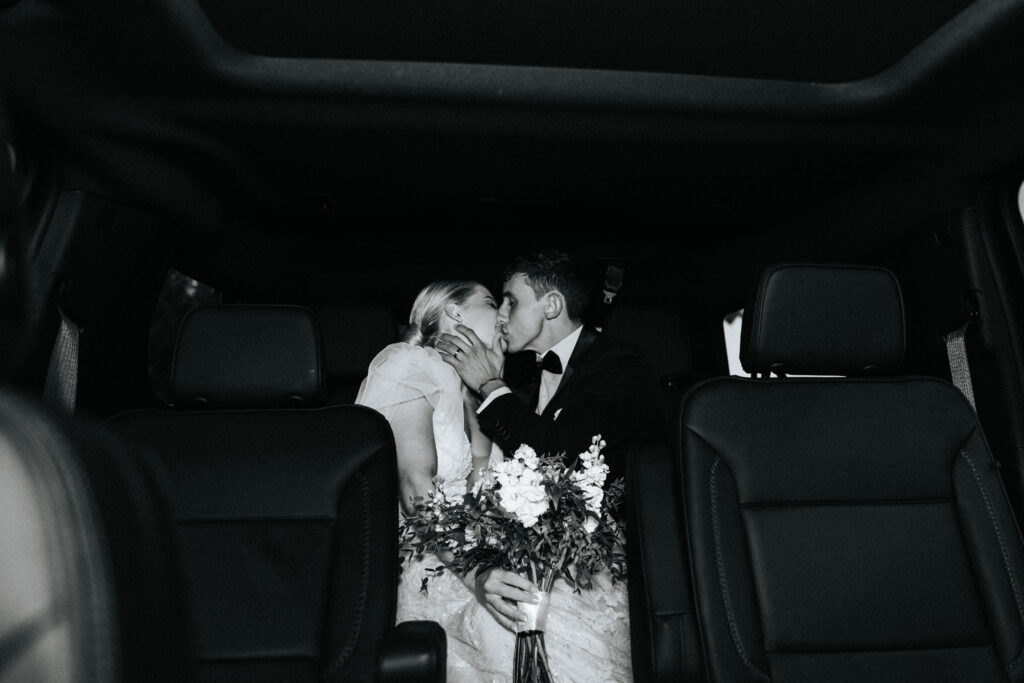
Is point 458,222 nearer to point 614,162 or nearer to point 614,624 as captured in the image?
point 614,162

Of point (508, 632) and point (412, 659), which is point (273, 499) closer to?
point (412, 659)

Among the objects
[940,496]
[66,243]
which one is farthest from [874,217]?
[66,243]

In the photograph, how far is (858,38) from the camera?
2.32 meters

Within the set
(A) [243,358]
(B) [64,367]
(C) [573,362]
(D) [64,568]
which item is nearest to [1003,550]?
(C) [573,362]

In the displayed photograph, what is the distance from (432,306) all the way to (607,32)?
1612 mm

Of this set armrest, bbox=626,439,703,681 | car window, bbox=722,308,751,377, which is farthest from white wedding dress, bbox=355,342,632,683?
car window, bbox=722,308,751,377

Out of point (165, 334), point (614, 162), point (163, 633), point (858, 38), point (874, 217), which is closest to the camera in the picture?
point (163, 633)

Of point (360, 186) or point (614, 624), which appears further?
point (360, 186)

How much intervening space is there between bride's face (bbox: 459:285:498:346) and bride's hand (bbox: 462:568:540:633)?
4.41 ft

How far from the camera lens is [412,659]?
77.4 inches

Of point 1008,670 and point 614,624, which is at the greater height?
point 614,624

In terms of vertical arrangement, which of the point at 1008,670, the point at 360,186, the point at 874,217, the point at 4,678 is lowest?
the point at 1008,670

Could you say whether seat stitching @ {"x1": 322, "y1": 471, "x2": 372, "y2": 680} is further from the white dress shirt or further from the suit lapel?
the white dress shirt

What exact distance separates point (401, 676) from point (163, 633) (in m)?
1.36
